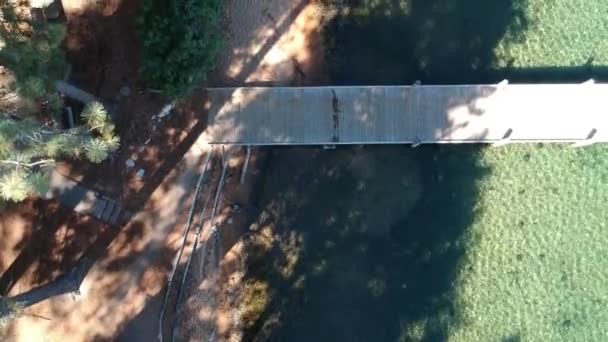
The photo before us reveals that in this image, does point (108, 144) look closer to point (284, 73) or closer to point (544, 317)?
point (284, 73)

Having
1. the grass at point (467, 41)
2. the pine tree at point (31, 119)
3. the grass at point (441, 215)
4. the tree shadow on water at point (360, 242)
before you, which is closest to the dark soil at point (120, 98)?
the tree shadow on water at point (360, 242)

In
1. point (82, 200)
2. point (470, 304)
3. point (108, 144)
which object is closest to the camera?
point (108, 144)

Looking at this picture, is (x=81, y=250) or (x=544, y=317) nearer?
(x=81, y=250)

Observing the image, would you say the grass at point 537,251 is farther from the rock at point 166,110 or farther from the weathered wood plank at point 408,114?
the rock at point 166,110

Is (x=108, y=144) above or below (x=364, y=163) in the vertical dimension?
above

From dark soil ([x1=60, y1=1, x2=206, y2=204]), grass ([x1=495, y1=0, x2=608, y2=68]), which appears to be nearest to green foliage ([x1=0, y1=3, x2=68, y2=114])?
dark soil ([x1=60, y1=1, x2=206, y2=204])

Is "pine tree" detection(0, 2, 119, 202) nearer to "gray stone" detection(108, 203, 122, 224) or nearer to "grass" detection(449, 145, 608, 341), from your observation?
"gray stone" detection(108, 203, 122, 224)

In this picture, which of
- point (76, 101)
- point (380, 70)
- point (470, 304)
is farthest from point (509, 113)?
point (76, 101)
